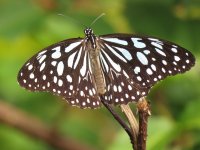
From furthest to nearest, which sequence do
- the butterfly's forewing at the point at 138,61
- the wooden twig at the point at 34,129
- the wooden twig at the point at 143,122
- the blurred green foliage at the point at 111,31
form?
the wooden twig at the point at 34,129 → the blurred green foliage at the point at 111,31 → the butterfly's forewing at the point at 138,61 → the wooden twig at the point at 143,122

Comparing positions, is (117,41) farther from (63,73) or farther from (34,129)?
(34,129)

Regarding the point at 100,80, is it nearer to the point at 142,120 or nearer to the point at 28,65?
the point at 28,65

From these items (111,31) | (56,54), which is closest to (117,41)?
(56,54)

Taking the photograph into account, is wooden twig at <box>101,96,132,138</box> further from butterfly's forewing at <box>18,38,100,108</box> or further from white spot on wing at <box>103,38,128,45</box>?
white spot on wing at <box>103,38,128,45</box>

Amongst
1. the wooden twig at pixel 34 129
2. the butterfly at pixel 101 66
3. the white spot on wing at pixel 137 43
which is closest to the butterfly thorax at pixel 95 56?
the butterfly at pixel 101 66

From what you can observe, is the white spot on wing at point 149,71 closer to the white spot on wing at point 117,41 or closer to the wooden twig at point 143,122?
the white spot on wing at point 117,41

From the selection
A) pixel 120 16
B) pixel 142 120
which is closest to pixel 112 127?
pixel 120 16
